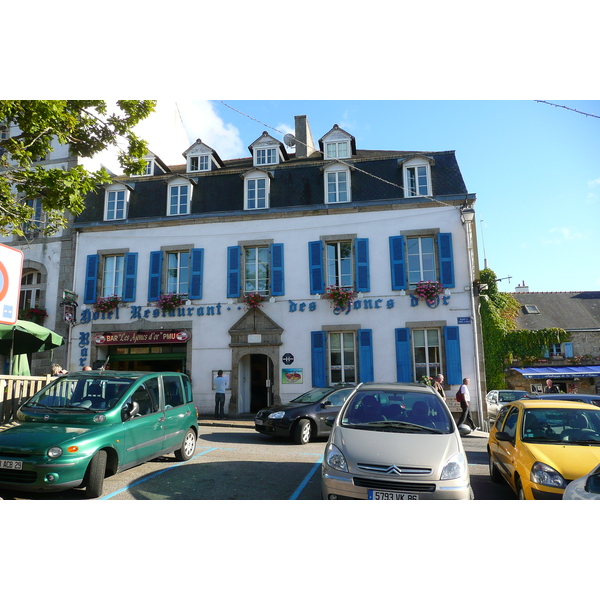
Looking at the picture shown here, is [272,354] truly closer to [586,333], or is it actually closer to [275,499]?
[275,499]

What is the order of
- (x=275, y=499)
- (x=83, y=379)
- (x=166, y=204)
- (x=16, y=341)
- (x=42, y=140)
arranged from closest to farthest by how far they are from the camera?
1. (x=275, y=499)
2. (x=83, y=379)
3. (x=42, y=140)
4. (x=16, y=341)
5. (x=166, y=204)

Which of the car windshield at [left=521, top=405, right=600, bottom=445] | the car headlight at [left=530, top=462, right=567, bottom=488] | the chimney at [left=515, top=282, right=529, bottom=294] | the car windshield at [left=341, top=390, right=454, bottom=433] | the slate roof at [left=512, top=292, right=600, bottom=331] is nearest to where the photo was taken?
the car headlight at [left=530, top=462, right=567, bottom=488]

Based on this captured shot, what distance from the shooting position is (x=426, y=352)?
16078 millimetres

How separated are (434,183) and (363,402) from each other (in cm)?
1297

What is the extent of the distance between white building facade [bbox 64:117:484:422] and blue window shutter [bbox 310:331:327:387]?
1.5 inches

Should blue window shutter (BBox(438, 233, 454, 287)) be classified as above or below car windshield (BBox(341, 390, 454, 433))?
above

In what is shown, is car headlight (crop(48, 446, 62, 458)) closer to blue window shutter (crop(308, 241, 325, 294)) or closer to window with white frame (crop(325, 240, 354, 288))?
blue window shutter (crop(308, 241, 325, 294))

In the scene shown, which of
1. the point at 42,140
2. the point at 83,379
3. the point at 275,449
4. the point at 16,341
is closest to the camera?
the point at 83,379

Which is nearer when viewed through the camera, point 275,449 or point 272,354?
point 275,449

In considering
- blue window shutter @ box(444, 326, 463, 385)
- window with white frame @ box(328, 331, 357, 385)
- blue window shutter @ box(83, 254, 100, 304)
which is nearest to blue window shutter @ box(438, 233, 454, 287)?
blue window shutter @ box(444, 326, 463, 385)

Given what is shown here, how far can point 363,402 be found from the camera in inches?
238

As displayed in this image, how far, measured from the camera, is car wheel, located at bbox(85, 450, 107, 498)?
5590mm

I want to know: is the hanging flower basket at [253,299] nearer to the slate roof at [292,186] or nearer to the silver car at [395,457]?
the slate roof at [292,186]

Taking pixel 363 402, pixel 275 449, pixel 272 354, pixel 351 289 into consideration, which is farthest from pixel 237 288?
pixel 363 402
